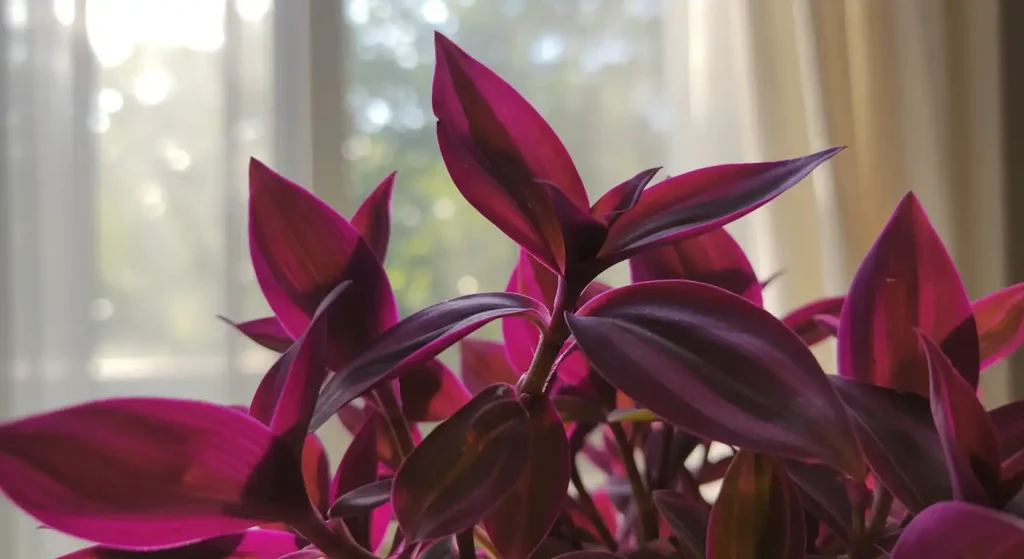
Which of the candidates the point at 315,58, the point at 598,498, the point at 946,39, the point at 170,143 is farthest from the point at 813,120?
the point at 170,143

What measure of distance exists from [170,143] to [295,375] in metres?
0.79

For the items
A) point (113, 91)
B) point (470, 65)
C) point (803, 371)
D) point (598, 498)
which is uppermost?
point (113, 91)

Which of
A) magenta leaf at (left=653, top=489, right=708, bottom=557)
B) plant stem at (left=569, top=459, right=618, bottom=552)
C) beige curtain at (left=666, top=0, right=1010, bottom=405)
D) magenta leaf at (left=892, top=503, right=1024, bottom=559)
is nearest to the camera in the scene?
magenta leaf at (left=892, top=503, right=1024, bottom=559)

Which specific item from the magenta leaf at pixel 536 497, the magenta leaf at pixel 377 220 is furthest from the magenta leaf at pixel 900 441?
the magenta leaf at pixel 377 220

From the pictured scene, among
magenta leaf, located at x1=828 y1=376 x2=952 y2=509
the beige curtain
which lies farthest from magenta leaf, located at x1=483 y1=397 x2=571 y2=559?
the beige curtain

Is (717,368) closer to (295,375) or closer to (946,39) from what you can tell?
(295,375)

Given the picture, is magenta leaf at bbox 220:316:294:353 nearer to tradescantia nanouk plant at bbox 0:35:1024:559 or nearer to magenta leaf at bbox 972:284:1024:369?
tradescantia nanouk plant at bbox 0:35:1024:559

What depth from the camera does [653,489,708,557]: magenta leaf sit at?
0.28 metres

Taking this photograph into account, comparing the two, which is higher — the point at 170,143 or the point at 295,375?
the point at 170,143

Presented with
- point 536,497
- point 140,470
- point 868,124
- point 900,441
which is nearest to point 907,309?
point 900,441

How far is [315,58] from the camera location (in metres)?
1.00

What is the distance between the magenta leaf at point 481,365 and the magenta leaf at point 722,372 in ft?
0.72

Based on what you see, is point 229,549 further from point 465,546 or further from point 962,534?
point 962,534

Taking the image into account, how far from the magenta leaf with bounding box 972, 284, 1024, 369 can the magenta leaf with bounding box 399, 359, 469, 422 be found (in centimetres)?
23
